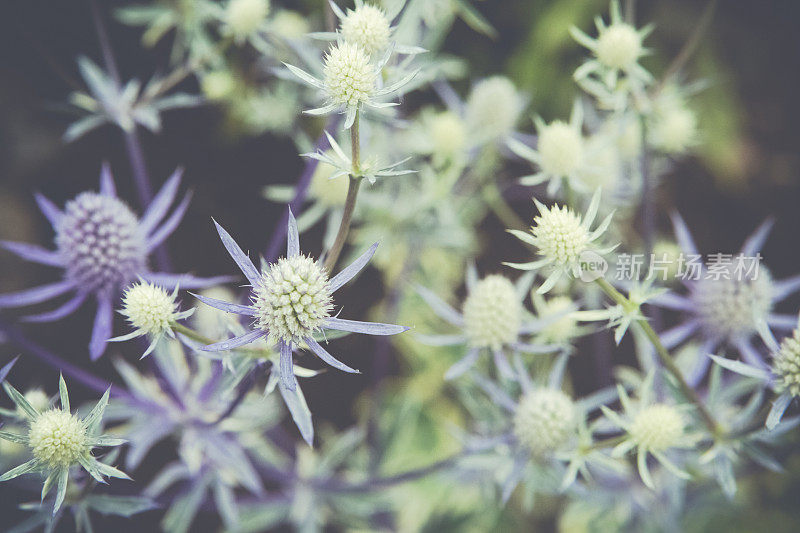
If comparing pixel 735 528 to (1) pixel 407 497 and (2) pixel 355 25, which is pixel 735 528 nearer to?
(1) pixel 407 497

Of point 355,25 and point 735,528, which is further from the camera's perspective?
point 735,528

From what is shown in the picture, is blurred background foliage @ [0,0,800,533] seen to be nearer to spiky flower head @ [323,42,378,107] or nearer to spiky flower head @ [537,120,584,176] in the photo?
spiky flower head @ [537,120,584,176]

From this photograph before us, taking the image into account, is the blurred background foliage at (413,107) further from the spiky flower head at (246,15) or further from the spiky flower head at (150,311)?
the spiky flower head at (150,311)

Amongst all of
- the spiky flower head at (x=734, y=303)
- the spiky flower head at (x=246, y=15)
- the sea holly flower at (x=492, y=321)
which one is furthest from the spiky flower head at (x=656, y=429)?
the spiky flower head at (x=246, y=15)

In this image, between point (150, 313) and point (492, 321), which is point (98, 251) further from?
point (492, 321)

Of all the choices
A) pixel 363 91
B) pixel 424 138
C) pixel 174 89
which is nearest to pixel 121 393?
pixel 363 91

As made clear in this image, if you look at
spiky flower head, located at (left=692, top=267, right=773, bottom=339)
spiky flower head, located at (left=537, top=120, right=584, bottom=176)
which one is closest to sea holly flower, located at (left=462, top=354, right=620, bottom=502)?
spiky flower head, located at (left=692, top=267, right=773, bottom=339)
